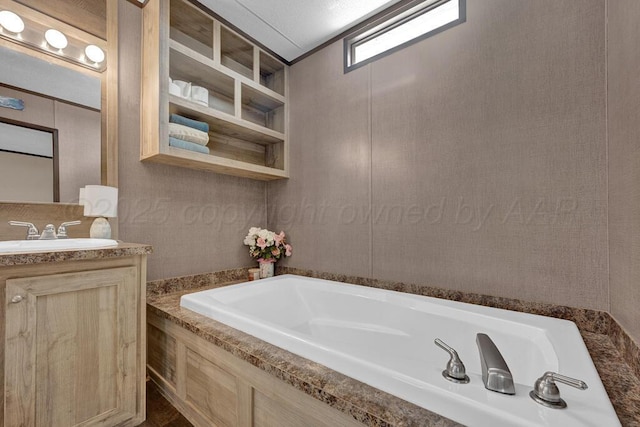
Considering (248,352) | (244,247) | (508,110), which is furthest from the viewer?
(244,247)

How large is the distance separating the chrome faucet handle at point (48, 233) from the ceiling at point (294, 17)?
5.70 feet

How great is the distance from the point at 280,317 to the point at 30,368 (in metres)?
1.24

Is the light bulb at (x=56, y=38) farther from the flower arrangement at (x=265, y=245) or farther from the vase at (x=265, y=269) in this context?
the vase at (x=265, y=269)

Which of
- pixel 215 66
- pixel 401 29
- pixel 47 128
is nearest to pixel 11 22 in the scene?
pixel 47 128

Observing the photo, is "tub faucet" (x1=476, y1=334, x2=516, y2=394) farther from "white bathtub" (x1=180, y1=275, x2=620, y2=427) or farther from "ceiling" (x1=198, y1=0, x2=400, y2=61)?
"ceiling" (x1=198, y1=0, x2=400, y2=61)

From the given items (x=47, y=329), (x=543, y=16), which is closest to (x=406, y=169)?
(x=543, y=16)

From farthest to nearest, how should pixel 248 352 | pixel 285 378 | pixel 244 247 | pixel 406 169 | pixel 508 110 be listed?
1. pixel 244 247
2. pixel 406 169
3. pixel 508 110
4. pixel 248 352
5. pixel 285 378

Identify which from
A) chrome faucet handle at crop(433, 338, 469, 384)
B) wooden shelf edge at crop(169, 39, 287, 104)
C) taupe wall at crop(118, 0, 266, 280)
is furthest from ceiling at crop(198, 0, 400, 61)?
chrome faucet handle at crop(433, 338, 469, 384)

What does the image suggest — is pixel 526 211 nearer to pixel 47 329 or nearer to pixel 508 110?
pixel 508 110

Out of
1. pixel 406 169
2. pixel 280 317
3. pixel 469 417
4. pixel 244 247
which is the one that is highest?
pixel 406 169

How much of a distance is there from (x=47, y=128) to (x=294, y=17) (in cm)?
173

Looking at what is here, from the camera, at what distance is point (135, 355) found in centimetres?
136

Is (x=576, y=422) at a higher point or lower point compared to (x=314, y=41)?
lower

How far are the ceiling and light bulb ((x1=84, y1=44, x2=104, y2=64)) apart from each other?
0.76 m
